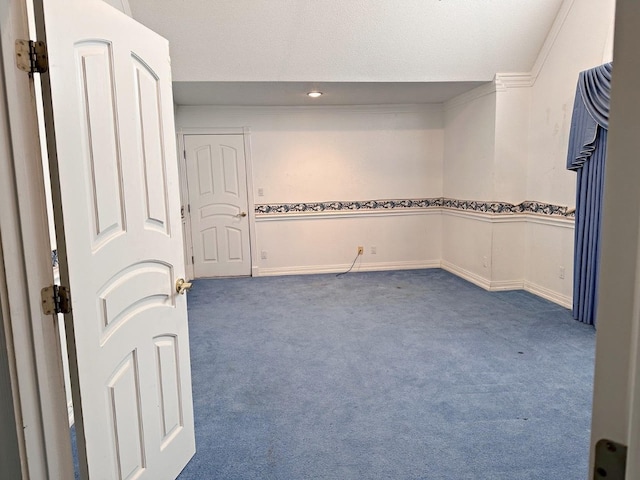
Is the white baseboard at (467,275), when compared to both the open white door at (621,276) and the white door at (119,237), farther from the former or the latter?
the open white door at (621,276)

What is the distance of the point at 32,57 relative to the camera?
1.21 m

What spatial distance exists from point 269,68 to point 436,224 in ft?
10.4

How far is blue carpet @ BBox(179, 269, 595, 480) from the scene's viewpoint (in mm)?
2035

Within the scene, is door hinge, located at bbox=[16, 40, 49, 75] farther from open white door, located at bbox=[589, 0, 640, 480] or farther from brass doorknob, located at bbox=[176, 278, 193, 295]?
open white door, located at bbox=[589, 0, 640, 480]

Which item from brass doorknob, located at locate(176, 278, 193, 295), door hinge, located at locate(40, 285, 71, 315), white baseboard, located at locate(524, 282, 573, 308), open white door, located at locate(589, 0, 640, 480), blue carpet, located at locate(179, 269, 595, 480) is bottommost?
blue carpet, located at locate(179, 269, 595, 480)

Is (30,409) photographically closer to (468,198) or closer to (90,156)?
(90,156)

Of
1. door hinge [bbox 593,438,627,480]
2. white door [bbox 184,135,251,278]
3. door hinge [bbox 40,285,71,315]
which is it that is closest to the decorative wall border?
white door [bbox 184,135,251,278]

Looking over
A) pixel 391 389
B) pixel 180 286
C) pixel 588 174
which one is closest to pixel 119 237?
pixel 180 286

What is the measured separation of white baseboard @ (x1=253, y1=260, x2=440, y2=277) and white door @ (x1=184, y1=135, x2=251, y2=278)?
0.29 meters

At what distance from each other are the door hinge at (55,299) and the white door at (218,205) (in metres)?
4.63

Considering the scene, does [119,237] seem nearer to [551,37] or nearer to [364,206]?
[551,37]

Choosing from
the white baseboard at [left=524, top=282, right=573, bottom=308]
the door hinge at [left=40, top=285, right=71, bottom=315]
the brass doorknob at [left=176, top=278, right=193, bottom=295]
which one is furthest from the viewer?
the white baseboard at [left=524, top=282, right=573, bottom=308]

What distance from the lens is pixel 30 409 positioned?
124 centimetres

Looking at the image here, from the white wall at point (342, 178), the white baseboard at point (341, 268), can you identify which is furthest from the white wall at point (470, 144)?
the white baseboard at point (341, 268)
